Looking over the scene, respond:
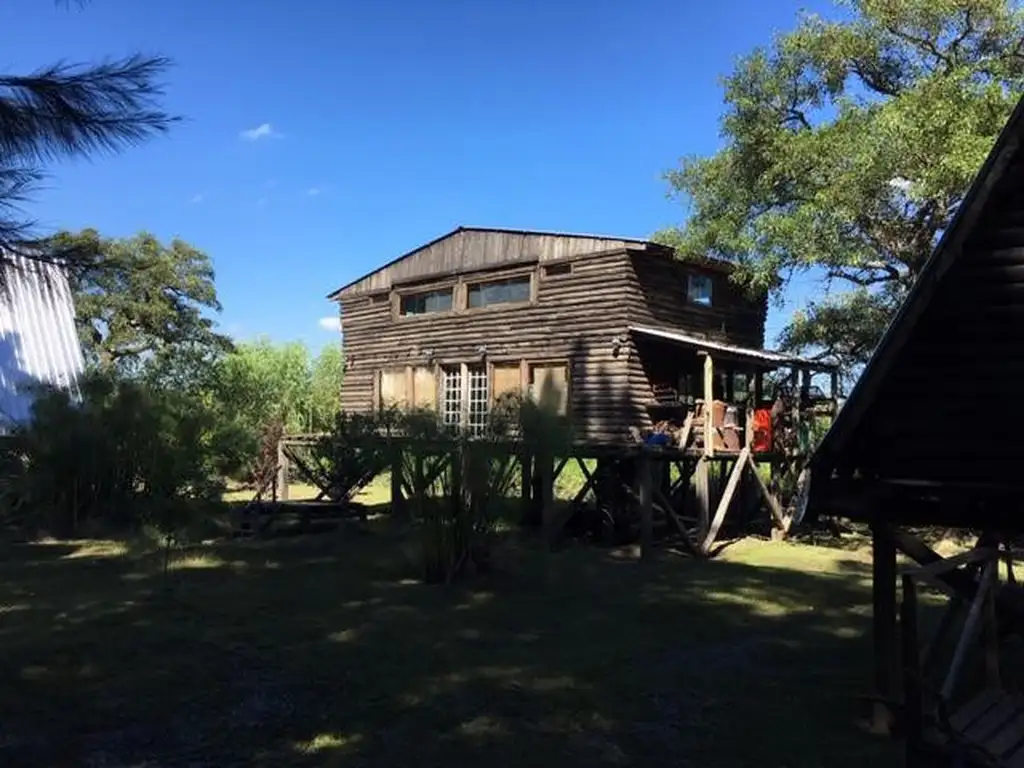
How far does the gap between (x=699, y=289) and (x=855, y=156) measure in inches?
237

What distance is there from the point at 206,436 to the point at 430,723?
8.64m

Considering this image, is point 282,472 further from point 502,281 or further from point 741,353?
point 741,353

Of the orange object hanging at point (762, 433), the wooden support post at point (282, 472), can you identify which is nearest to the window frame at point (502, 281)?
the wooden support post at point (282, 472)

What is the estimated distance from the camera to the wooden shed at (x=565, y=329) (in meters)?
18.5

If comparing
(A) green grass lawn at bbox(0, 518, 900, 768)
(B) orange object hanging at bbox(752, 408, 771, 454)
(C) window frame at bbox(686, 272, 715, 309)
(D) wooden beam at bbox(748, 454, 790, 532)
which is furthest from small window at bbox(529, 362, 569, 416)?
(A) green grass lawn at bbox(0, 518, 900, 768)

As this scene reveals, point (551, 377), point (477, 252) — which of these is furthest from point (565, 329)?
point (477, 252)

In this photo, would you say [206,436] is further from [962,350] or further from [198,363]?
[198,363]

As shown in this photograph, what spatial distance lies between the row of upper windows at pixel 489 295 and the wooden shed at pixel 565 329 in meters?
0.03

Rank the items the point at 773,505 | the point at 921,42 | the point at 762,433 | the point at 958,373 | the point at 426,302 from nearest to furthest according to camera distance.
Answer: the point at 958,373
the point at 921,42
the point at 762,433
the point at 773,505
the point at 426,302

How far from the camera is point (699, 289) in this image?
2028 cm

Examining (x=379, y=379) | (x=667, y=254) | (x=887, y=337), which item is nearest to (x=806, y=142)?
(x=667, y=254)

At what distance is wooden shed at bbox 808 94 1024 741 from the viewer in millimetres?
5320

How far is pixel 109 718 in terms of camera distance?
600 cm

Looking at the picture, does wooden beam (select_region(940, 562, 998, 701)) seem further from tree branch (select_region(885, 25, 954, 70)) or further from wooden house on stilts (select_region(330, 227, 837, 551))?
tree branch (select_region(885, 25, 954, 70))
